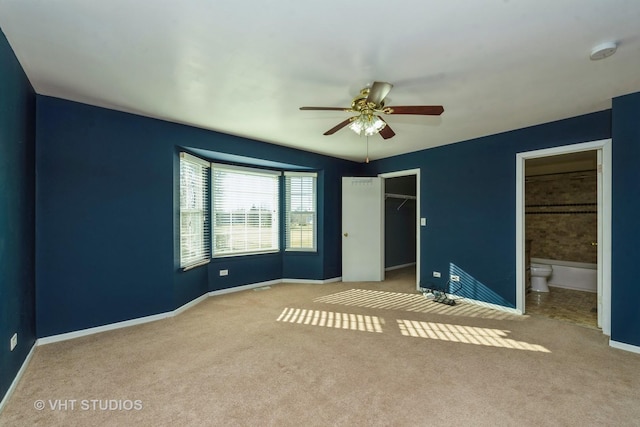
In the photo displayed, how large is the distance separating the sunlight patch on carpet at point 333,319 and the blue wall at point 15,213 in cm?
222

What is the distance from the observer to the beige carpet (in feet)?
→ 5.90

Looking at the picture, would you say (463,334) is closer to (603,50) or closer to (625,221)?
(625,221)

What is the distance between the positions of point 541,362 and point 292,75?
3.19m

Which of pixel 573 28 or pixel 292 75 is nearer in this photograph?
pixel 573 28

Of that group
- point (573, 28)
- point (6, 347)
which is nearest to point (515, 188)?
point (573, 28)

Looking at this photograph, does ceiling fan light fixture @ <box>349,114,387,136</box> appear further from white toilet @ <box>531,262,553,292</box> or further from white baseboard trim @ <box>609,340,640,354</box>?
white toilet @ <box>531,262,553,292</box>

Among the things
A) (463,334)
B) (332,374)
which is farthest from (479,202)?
(332,374)

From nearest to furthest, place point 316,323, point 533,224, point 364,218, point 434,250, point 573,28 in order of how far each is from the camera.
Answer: point 573,28
point 316,323
point 434,250
point 364,218
point 533,224

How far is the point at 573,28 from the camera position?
68.7 inches

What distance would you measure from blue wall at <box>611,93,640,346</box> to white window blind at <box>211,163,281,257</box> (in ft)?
14.3

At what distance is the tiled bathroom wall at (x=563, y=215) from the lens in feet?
17.6

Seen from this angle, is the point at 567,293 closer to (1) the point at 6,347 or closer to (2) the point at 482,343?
(2) the point at 482,343

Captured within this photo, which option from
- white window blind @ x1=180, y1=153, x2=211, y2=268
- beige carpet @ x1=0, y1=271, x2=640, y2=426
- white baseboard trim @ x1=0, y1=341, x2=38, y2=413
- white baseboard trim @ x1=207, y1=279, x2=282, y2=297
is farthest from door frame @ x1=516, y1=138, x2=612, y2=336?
white baseboard trim @ x1=0, y1=341, x2=38, y2=413

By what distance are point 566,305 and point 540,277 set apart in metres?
0.81
